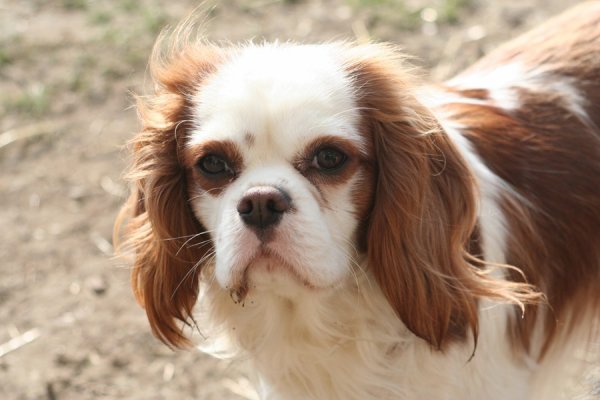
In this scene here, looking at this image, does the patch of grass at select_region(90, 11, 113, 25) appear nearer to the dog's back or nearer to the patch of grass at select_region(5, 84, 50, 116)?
the patch of grass at select_region(5, 84, 50, 116)

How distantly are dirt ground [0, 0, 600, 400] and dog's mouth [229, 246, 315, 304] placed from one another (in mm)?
1367

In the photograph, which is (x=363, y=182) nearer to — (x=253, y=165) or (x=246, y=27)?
(x=253, y=165)

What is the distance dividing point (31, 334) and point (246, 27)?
8.96ft

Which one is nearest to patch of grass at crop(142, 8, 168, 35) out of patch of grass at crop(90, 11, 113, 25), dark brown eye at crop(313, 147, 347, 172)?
patch of grass at crop(90, 11, 113, 25)

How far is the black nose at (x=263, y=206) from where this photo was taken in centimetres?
257

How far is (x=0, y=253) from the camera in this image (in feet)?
16.0

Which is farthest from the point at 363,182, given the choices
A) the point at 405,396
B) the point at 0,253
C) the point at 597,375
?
the point at 0,253

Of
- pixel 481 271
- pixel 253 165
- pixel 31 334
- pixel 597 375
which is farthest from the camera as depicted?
pixel 31 334

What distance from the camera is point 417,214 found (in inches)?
110

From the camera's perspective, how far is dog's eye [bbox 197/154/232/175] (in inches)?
108

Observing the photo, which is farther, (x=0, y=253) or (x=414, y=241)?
(x=0, y=253)

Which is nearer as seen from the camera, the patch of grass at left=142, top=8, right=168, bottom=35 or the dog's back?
the dog's back

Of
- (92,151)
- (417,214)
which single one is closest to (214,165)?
(417,214)

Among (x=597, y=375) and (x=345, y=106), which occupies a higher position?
(x=345, y=106)
